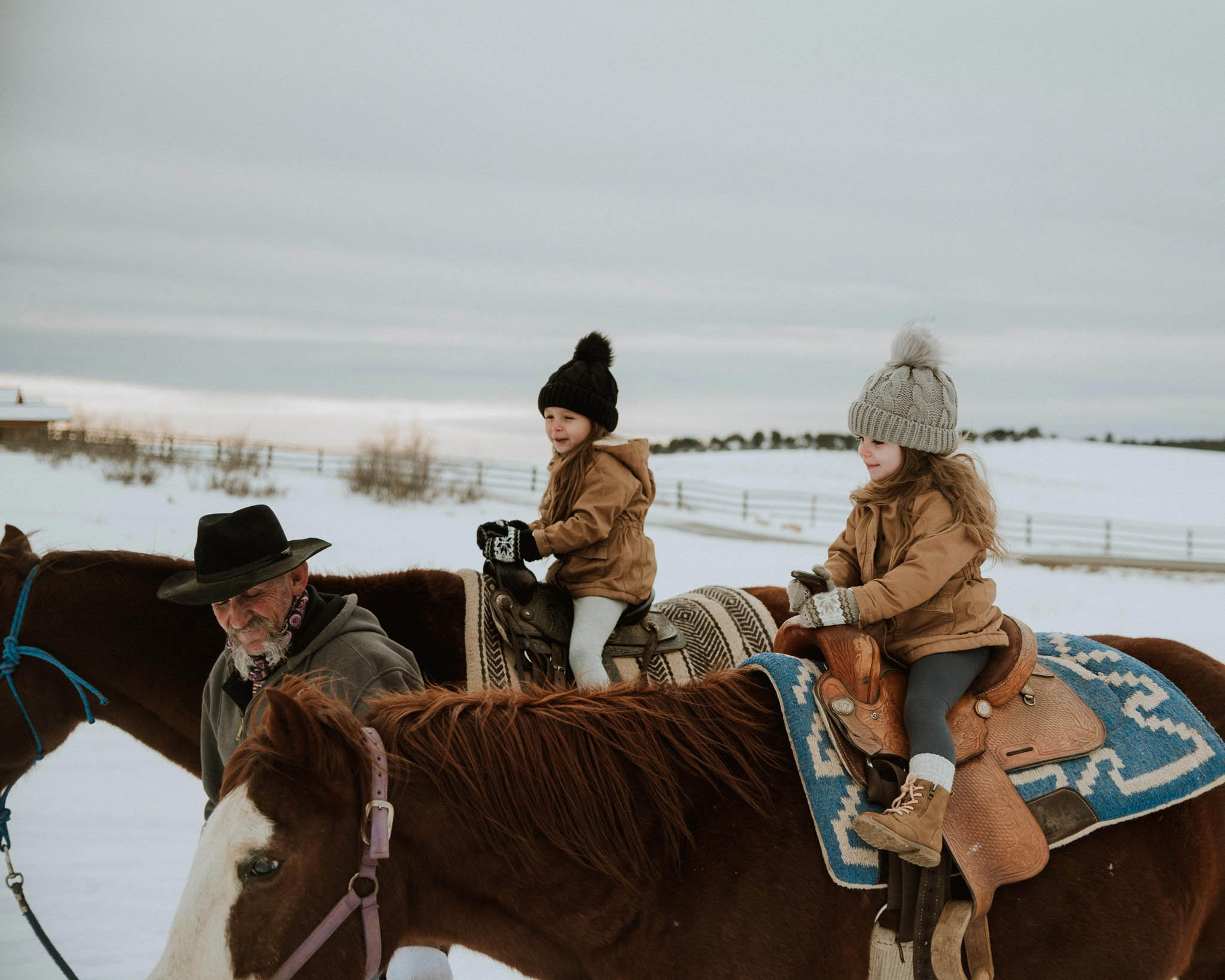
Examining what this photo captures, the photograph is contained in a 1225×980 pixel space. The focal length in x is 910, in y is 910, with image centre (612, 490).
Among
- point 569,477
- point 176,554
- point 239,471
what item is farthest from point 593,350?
point 239,471

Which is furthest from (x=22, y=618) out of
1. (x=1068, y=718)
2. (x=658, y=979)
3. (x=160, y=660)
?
(x=1068, y=718)

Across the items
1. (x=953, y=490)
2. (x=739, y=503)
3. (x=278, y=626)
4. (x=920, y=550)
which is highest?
(x=953, y=490)

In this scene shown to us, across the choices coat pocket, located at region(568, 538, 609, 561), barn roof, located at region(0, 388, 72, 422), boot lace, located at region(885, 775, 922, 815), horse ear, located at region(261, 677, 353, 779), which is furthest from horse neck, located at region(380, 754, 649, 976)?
barn roof, located at region(0, 388, 72, 422)

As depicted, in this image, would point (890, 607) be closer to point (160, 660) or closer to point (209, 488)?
point (160, 660)

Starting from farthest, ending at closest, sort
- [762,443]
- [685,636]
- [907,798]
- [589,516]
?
[762,443]
[685,636]
[589,516]
[907,798]

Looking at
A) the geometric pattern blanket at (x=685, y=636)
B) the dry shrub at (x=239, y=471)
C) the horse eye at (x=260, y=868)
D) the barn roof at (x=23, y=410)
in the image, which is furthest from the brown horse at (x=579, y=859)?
the barn roof at (x=23, y=410)

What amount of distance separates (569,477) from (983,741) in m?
2.12

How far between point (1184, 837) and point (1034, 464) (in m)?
47.8

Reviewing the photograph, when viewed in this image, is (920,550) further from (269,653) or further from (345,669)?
(269,653)

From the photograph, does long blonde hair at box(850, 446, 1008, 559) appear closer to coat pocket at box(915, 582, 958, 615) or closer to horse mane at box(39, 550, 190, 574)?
coat pocket at box(915, 582, 958, 615)

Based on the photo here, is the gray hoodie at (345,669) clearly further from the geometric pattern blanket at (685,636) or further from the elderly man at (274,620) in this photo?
the geometric pattern blanket at (685,636)

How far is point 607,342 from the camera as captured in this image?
4.05m

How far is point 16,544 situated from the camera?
3338 millimetres

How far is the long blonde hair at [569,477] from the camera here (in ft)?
12.6
